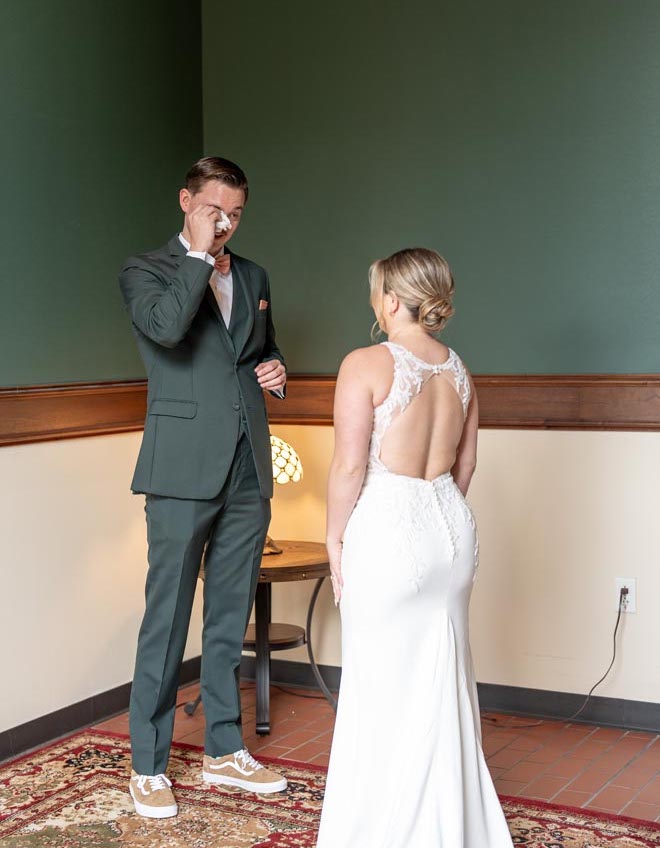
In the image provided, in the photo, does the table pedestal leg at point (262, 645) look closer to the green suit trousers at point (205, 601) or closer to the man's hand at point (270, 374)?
the green suit trousers at point (205, 601)

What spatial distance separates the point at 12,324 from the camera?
380 centimetres

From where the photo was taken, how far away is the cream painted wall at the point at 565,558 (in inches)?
162

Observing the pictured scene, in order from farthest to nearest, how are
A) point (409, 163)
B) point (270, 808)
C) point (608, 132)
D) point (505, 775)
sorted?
point (409, 163), point (608, 132), point (505, 775), point (270, 808)

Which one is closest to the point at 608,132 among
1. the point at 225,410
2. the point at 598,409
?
the point at 598,409

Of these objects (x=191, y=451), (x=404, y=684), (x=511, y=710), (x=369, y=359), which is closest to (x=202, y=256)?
(x=191, y=451)

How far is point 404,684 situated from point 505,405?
5.89 ft

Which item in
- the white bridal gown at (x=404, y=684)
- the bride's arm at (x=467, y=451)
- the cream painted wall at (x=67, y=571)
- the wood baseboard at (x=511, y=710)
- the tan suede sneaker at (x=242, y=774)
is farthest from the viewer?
the wood baseboard at (x=511, y=710)

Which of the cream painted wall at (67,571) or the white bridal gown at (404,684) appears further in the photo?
the cream painted wall at (67,571)

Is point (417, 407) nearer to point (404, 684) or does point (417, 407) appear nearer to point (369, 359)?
point (369, 359)

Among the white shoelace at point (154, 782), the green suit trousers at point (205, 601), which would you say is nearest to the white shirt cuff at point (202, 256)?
the green suit trousers at point (205, 601)

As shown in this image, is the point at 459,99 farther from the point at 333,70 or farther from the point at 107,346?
the point at 107,346

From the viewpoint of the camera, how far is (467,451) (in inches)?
118

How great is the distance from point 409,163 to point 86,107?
4.19 ft

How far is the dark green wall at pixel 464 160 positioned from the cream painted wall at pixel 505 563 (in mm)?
432
